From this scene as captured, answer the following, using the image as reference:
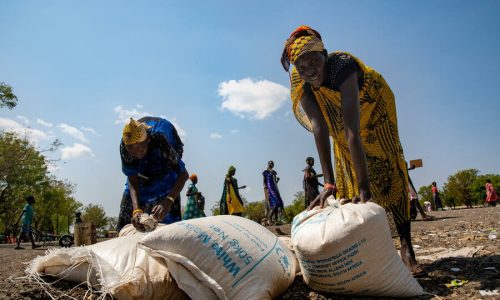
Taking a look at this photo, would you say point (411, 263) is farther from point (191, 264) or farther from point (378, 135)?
point (191, 264)

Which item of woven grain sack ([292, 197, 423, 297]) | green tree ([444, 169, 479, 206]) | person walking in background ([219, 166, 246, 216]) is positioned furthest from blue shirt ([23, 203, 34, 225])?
green tree ([444, 169, 479, 206])

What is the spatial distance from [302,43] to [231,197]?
7.37 m

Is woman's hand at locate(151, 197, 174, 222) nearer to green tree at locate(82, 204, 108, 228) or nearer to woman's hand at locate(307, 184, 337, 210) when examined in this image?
woman's hand at locate(307, 184, 337, 210)

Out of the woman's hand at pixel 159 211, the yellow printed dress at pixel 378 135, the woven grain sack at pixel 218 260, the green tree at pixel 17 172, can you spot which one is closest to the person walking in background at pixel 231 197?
the woman's hand at pixel 159 211

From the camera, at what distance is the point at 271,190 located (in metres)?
9.60

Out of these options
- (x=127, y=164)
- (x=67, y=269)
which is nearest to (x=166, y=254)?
(x=67, y=269)

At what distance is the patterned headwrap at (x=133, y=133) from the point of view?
275 cm

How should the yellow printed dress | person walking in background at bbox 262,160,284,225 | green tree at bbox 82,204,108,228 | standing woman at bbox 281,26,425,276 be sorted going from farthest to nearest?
green tree at bbox 82,204,108,228
person walking in background at bbox 262,160,284,225
the yellow printed dress
standing woman at bbox 281,26,425,276

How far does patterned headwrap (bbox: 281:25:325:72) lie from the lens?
6.60ft

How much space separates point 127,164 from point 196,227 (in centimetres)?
145

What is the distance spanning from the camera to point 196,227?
1858mm

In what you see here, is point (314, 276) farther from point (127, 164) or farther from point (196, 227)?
Result: point (127, 164)

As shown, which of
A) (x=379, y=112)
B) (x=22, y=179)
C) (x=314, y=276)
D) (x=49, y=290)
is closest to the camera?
(x=314, y=276)

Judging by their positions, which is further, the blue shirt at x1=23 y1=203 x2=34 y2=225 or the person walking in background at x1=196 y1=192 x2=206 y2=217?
the blue shirt at x1=23 y1=203 x2=34 y2=225
